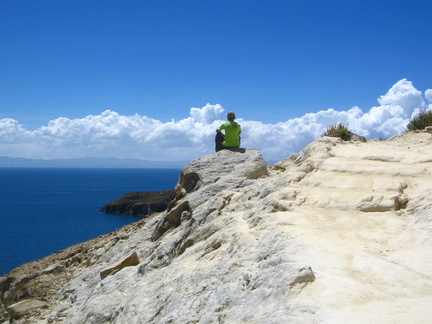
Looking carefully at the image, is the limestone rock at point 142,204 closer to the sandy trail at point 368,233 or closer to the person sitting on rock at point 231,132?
the person sitting on rock at point 231,132

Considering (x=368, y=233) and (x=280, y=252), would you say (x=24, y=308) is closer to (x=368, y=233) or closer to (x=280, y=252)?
(x=280, y=252)

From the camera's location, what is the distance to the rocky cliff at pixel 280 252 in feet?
19.3

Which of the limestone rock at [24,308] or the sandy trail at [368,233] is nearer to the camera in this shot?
the sandy trail at [368,233]

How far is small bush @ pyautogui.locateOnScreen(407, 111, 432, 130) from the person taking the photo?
21.8 meters

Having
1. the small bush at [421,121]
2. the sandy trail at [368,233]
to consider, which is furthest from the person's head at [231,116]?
the small bush at [421,121]

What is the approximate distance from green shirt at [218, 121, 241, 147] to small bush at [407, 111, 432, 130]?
9.79 meters

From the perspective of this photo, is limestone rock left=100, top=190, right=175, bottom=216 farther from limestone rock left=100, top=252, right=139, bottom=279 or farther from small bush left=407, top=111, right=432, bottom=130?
limestone rock left=100, top=252, right=139, bottom=279

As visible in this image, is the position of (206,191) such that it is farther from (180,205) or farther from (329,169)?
(329,169)

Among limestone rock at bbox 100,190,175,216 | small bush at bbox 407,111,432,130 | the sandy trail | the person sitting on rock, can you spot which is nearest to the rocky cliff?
the sandy trail

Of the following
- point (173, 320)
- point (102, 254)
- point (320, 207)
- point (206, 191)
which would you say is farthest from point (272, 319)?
point (102, 254)

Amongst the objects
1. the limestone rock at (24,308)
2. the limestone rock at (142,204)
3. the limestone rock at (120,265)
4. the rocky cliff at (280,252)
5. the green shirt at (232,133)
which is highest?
the green shirt at (232,133)

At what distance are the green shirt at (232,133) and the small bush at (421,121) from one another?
9788 millimetres

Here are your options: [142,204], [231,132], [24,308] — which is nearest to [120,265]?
[24,308]

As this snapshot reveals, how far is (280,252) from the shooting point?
24.4ft
